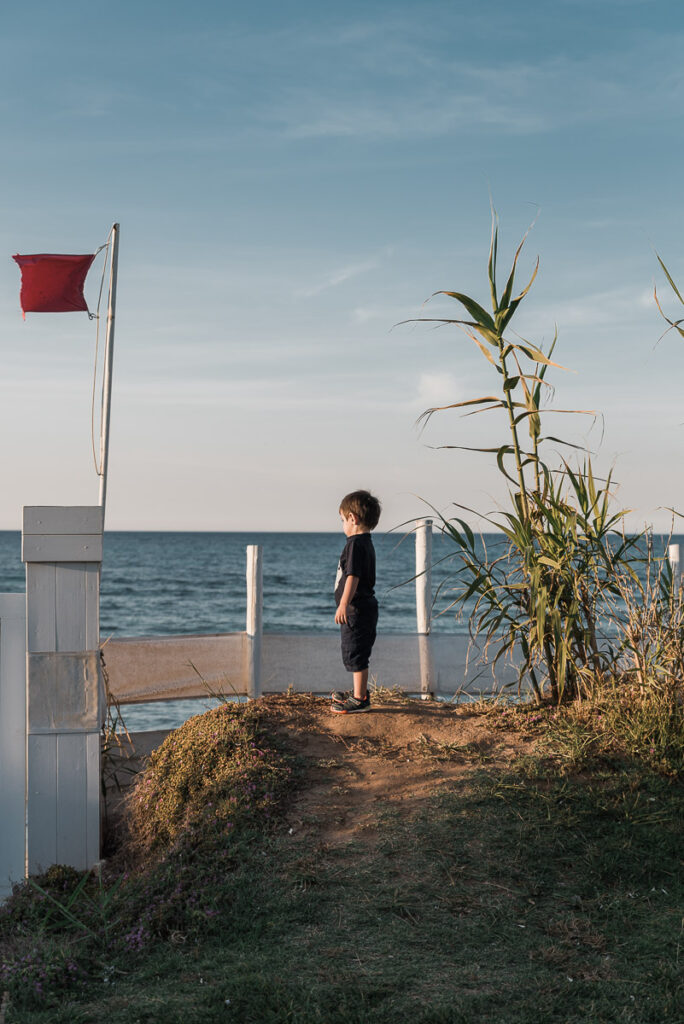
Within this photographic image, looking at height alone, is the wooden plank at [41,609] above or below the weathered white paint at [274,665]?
above

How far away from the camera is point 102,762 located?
5.29 meters

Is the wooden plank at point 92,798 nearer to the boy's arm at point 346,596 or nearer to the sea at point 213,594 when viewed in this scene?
the boy's arm at point 346,596

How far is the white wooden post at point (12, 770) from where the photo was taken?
478 cm

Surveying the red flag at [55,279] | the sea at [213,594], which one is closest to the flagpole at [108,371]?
the red flag at [55,279]

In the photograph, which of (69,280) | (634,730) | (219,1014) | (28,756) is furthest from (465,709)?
(69,280)

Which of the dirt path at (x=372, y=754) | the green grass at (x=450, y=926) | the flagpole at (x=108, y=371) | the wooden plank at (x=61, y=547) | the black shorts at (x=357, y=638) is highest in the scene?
the flagpole at (x=108, y=371)

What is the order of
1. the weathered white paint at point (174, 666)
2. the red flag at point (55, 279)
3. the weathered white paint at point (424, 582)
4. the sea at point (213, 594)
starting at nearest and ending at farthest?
the weathered white paint at point (174, 666)
the weathered white paint at point (424, 582)
the red flag at point (55, 279)
the sea at point (213, 594)

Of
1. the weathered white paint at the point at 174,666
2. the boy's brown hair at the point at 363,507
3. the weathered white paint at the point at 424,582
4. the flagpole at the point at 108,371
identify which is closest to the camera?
the boy's brown hair at the point at 363,507

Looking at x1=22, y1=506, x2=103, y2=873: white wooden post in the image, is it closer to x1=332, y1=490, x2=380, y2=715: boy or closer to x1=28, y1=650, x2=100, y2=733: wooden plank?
x1=28, y1=650, x2=100, y2=733: wooden plank

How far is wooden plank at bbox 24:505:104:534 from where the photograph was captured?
4660 millimetres

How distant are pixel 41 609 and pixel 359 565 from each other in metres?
1.89

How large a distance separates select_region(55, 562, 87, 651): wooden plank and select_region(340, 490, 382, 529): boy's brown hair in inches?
67.4

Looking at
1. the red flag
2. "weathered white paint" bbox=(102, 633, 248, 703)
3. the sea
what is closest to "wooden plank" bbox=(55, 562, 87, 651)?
"weathered white paint" bbox=(102, 633, 248, 703)

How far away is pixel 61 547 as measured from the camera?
4.70 metres
